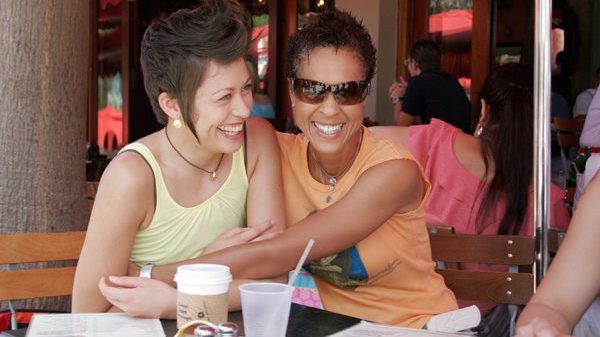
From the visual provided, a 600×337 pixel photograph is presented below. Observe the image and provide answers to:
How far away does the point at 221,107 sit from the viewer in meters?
2.25

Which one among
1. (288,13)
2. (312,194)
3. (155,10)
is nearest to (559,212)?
(312,194)

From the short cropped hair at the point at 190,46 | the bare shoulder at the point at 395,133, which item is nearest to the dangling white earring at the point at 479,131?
the bare shoulder at the point at 395,133

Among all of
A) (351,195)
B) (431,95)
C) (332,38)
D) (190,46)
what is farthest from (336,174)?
(431,95)

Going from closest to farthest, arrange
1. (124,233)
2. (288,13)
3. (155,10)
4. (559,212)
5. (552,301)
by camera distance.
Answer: (552,301)
(124,233)
(559,212)
(288,13)
(155,10)

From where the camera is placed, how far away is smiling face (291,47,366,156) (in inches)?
94.4

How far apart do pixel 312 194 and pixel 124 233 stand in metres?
0.59

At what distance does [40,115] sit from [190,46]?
1.58m

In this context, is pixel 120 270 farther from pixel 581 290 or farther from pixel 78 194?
pixel 78 194

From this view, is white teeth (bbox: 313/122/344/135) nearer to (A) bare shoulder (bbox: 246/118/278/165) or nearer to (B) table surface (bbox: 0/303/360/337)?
(A) bare shoulder (bbox: 246/118/278/165)

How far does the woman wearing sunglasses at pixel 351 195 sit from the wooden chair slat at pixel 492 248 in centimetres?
33

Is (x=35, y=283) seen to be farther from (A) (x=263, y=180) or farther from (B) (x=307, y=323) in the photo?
(B) (x=307, y=323)

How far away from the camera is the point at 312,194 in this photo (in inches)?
98.3

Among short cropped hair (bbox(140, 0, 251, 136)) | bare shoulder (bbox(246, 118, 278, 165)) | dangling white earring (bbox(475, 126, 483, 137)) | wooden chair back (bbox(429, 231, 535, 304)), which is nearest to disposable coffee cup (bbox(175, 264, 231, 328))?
short cropped hair (bbox(140, 0, 251, 136))

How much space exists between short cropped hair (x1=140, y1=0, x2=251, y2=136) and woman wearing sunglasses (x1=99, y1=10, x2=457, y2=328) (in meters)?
0.24
